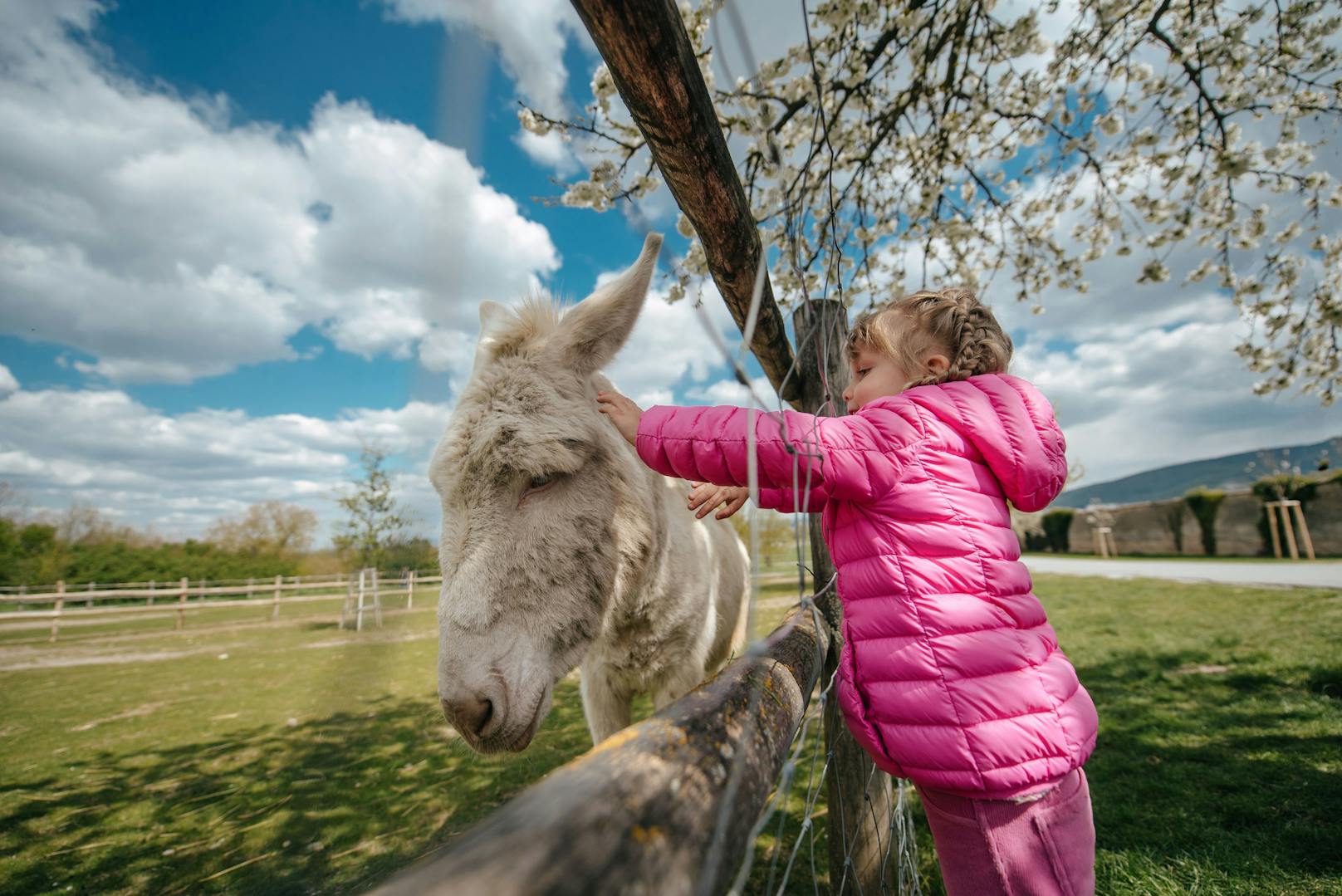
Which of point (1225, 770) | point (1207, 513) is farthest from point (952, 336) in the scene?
point (1207, 513)

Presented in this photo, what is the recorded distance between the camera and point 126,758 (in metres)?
6.38

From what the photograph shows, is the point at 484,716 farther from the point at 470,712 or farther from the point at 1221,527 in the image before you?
the point at 1221,527

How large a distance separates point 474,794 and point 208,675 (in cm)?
1125

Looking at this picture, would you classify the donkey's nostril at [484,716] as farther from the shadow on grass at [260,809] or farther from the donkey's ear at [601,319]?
the shadow on grass at [260,809]

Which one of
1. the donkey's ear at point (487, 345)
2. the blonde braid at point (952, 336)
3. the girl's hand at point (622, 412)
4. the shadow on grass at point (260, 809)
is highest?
the donkey's ear at point (487, 345)

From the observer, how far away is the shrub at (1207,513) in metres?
24.1

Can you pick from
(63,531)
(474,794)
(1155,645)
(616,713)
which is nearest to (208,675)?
(474,794)

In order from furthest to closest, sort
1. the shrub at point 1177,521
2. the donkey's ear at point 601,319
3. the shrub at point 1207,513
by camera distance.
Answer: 1. the shrub at point 1177,521
2. the shrub at point 1207,513
3. the donkey's ear at point 601,319

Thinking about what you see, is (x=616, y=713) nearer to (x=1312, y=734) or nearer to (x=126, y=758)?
(x=1312, y=734)

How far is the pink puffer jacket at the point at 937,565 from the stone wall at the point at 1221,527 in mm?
29096

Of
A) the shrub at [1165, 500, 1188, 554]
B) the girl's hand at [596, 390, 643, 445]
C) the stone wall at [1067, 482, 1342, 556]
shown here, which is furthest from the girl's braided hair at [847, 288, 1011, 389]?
the shrub at [1165, 500, 1188, 554]

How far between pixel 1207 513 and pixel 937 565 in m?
33.7

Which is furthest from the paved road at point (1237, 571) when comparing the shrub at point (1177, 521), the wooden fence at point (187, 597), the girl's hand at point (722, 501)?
the wooden fence at point (187, 597)

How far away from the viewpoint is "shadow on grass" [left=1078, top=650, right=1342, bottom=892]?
2957 mm
